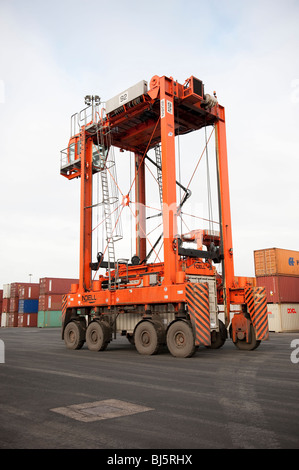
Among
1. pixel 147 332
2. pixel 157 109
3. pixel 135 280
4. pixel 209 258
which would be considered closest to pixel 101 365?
pixel 147 332

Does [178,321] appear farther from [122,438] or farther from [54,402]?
[122,438]

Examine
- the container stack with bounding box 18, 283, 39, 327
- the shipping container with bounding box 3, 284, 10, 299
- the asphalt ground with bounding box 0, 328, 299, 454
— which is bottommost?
the asphalt ground with bounding box 0, 328, 299, 454

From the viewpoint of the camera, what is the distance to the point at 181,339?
10281 millimetres

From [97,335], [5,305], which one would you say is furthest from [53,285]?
[97,335]

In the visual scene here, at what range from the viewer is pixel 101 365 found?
916 cm

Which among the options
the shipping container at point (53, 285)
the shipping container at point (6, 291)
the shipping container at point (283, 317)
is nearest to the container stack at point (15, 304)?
the shipping container at point (6, 291)

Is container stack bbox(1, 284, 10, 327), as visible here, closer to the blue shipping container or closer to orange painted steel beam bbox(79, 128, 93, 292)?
the blue shipping container

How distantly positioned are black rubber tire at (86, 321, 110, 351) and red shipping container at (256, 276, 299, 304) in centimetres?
1623

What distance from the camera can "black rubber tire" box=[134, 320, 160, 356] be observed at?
35.5 ft

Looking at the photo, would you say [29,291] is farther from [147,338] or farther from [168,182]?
[168,182]

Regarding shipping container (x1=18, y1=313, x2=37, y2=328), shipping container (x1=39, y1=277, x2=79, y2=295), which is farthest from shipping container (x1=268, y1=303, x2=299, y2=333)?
shipping container (x1=18, y1=313, x2=37, y2=328)

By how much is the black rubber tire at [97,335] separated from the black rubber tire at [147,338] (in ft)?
5.23

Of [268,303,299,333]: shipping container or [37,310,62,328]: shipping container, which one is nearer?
[268,303,299,333]: shipping container

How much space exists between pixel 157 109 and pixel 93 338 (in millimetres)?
8191
